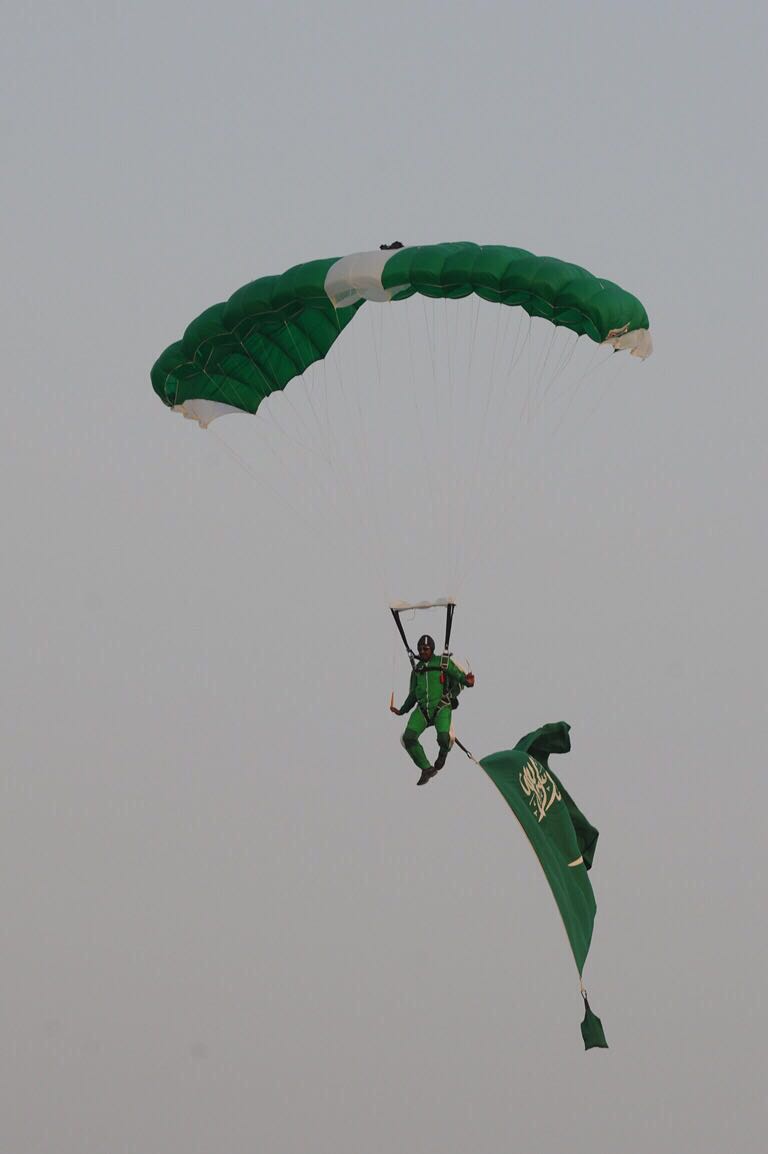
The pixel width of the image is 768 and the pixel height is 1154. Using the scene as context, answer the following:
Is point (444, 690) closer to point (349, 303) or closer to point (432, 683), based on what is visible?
point (432, 683)

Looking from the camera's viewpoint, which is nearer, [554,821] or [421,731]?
[421,731]

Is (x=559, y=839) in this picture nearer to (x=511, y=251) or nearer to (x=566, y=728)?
(x=566, y=728)

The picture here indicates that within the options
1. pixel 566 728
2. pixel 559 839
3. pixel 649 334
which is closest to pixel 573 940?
pixel 559 839

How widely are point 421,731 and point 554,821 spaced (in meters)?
2.33

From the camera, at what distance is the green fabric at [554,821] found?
1812 centimetres

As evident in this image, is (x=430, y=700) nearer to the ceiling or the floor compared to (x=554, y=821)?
nearer to the ceiling

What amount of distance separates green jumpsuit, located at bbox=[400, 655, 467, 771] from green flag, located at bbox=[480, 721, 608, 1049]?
1.05m

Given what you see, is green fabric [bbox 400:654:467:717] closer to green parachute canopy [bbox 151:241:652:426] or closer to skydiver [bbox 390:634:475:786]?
skydiver [bbox 390:634:475:786]

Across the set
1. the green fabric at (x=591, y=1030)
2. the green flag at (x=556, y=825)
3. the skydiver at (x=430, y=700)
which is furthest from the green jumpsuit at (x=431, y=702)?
the green fabric at (x=591, y=1030)

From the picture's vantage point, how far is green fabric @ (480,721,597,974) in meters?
18.1

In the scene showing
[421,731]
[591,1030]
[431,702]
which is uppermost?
[431,702]

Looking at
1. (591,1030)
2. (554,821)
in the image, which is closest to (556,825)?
(554,821)

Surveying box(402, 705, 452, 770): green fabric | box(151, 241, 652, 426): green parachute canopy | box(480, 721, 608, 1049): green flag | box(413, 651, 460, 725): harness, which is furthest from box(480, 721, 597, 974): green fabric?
box(151, 241, 652, 426): green parachute canopy

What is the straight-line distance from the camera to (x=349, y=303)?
1741cm
